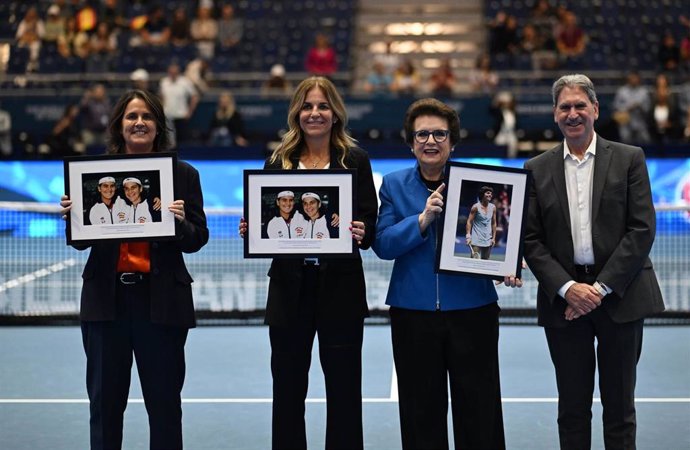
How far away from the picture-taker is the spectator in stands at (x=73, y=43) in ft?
72.0

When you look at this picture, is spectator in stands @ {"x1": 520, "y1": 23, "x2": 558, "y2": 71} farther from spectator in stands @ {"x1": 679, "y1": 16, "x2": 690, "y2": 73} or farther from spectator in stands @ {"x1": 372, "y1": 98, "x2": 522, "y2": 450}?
spectator in stands @ {"x1": 372, "y1": 98, "x2": 522, "y2": 450}

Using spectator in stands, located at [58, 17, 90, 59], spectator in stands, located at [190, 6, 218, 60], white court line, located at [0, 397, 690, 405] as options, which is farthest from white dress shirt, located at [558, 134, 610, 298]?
spectator in stands, located at [58, 17, 90, 59]

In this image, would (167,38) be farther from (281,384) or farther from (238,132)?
(281,384)

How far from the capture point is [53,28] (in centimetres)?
2239

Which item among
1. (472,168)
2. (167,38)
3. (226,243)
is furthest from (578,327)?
(167,38)

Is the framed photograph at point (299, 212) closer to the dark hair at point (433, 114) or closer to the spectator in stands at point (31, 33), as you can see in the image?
the dark hair at point (433, 114)

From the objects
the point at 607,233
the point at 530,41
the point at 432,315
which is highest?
the point at 530,41

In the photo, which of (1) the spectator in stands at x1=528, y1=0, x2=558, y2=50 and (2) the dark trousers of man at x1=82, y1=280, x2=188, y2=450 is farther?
(1) the spectator in stands at x1=528, y1=0, x2=558, y2=50

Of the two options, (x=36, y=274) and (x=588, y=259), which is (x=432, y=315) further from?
(x=36, y=274)

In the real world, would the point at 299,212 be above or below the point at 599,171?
below

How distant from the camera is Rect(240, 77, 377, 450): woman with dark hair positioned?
5461mm

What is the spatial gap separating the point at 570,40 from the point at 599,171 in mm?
16802

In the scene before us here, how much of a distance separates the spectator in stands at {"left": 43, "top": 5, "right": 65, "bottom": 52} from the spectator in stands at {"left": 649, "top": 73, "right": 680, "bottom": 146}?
11616 mm

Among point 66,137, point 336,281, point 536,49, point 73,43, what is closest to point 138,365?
point 336,281
